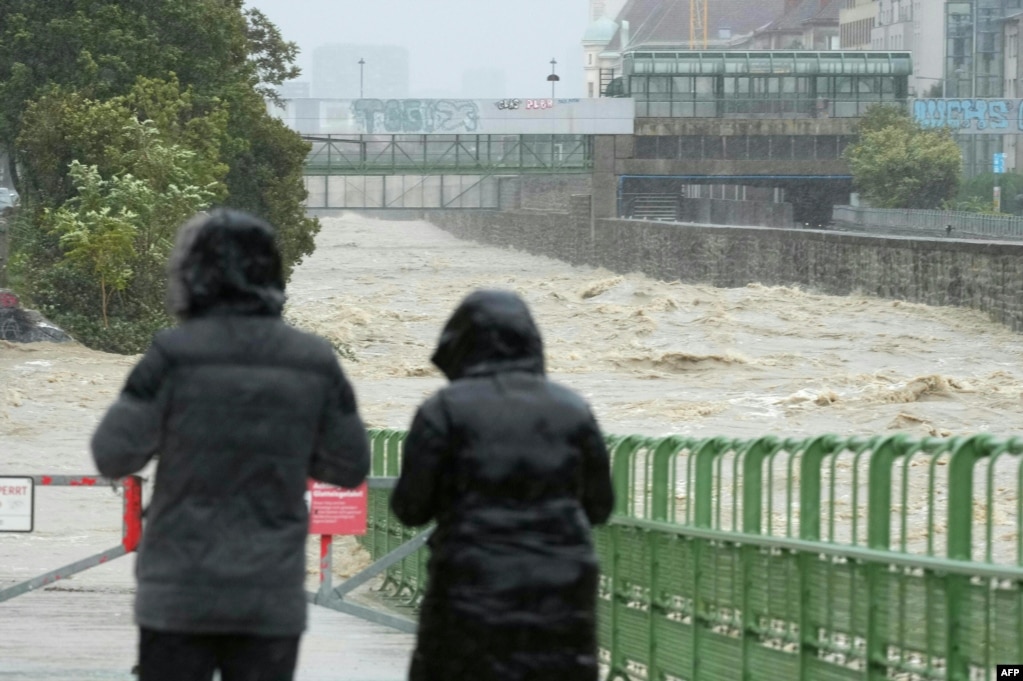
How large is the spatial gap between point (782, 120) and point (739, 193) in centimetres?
1100

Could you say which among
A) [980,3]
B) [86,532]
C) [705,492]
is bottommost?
[86,532]

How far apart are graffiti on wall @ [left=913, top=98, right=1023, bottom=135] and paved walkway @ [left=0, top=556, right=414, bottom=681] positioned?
3474 inches

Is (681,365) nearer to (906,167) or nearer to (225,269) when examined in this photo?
(225,269)

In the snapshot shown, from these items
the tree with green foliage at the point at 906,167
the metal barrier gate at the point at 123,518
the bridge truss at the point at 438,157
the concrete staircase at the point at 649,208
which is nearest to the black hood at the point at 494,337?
the metal barrier gate at the point at 123,518

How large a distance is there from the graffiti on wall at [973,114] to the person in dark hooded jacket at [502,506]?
309 ft

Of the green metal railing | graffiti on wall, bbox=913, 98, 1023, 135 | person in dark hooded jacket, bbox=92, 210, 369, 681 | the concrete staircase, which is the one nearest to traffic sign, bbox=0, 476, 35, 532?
the green metal railing

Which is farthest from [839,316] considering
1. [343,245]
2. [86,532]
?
[343,245]

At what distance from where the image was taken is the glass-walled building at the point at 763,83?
9262cm

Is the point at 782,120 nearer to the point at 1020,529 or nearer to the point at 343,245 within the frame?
the point at 343,245

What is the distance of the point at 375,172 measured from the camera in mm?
87250

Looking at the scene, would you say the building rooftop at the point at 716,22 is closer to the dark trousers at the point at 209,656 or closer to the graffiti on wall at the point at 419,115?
the graffiti on wall at the point at 419,115

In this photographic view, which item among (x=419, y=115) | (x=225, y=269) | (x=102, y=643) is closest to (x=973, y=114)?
(x=419, y=115)

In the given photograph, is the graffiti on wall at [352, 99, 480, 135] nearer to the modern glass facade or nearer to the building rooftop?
the modern glass facade

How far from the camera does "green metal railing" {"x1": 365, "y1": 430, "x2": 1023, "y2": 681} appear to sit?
19.8ft
